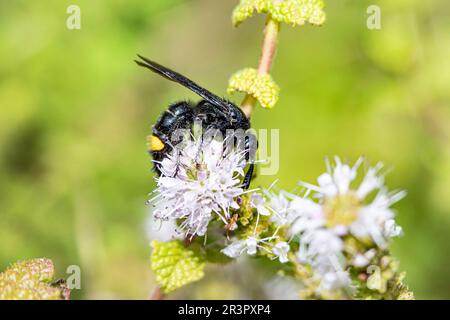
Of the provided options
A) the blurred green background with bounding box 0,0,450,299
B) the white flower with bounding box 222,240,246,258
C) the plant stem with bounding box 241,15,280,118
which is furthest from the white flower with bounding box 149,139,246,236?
the blurred green background with bounding box 0,0,450,299

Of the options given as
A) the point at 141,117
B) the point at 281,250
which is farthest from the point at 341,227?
the point at 141,117

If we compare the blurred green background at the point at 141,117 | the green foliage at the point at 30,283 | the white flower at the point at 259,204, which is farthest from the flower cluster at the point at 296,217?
the blurred green background at the point at 141,117

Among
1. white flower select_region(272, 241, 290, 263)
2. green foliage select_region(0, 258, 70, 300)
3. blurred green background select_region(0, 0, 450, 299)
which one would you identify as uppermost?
blurred green background select_region(0, 0, 450, 299)

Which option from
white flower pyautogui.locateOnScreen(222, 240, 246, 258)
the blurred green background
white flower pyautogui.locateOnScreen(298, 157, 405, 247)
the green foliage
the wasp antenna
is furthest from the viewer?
the blurred green background

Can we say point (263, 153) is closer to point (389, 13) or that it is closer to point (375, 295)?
point (375, 295)

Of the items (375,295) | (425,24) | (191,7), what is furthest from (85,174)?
(375,295)

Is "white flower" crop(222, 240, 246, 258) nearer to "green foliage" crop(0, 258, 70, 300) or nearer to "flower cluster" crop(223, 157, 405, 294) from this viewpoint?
"flower cluster" crop(223, 157, 405, 294)

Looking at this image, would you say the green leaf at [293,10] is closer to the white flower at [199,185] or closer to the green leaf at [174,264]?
the white flower at [199,185]

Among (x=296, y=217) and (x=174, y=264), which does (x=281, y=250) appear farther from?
(x=174, y=264)
